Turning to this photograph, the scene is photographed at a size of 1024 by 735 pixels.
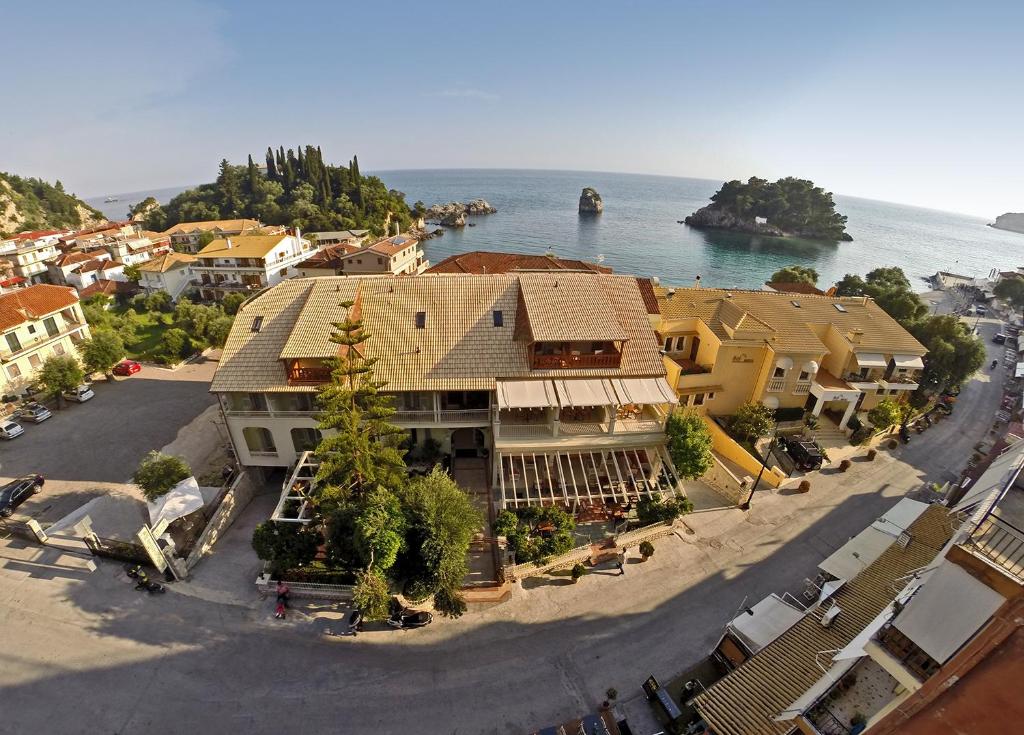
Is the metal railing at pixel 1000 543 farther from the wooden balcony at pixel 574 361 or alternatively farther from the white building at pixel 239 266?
the white building at pixel 239 266

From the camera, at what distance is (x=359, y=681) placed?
17.6m

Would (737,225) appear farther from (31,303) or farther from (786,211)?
(31,303)

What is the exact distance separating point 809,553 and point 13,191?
210 metres

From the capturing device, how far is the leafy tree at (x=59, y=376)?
36.4 m

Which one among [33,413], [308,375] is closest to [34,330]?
[33,413]

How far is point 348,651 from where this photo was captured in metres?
18.7

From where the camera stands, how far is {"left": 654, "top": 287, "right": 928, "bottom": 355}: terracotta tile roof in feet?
102

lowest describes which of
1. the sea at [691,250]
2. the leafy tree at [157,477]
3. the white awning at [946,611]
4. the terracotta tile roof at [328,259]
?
the sea at [691,250]

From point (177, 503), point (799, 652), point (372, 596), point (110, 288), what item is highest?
point (799, 652)

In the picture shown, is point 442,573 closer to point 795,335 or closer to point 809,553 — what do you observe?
point 809,553

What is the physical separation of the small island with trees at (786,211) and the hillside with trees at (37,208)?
23161cm

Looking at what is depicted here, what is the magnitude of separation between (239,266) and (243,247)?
12.3 feet

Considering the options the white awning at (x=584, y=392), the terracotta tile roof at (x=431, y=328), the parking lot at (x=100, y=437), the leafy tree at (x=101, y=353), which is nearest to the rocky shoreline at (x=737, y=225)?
the terracotta tile roof at (x=431, y=328)

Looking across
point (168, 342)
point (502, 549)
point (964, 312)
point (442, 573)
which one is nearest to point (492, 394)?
point (502, 549)
